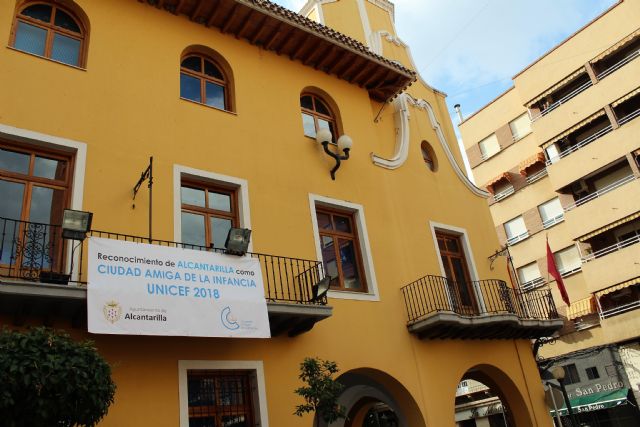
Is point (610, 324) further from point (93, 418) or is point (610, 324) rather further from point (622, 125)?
point (93, 418)

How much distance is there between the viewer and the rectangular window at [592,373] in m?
25.0

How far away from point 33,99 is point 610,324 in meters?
23.3

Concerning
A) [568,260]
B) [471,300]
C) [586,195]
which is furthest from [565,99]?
[471,300]

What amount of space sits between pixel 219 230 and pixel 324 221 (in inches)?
101

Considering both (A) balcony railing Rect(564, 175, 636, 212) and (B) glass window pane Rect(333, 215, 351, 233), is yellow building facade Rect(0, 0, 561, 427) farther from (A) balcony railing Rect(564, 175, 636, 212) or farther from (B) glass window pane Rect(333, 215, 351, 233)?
(A) balcony railing Rect(564, 175, 636, 212)

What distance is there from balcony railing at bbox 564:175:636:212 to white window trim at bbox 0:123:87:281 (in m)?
22.8

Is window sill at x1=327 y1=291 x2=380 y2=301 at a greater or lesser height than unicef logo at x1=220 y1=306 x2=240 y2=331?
greater

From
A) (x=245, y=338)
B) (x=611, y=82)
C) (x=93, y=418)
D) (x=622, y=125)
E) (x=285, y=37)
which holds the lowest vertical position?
(x=93, y=418)

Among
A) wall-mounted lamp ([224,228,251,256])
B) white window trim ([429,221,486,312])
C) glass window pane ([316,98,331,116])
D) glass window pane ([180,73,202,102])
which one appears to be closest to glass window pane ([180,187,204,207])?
wall-mounted lamp ([224,228,251,256])

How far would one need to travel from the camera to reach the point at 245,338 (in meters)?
9.45

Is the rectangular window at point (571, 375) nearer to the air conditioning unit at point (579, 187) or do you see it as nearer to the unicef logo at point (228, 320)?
the air conditioning unit at point (579, 187)

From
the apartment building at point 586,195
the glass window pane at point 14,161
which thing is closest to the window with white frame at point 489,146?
the apartment building at point 586,195

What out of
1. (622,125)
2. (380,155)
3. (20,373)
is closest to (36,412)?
(20,373)

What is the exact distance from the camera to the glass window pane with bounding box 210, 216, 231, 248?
1048 cm
